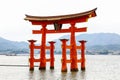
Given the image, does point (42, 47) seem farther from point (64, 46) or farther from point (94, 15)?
point (94, 15)

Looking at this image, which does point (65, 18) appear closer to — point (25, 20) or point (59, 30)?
point (59, 30)

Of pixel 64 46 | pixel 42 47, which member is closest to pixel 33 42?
pixel 42 47

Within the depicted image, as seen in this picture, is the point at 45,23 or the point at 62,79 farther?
the point at 45,23

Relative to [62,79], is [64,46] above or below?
above

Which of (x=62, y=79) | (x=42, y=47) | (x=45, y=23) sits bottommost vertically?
(x=62, y=79)

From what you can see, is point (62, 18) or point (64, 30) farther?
point (64, 30)

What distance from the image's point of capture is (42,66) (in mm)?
34156

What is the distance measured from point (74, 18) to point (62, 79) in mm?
6878

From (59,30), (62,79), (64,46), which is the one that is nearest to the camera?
(62,79)

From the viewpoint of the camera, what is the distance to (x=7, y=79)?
27156 millimetres

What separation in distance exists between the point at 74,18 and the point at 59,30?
8.02 feet

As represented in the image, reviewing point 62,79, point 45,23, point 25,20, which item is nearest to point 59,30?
point 45,23

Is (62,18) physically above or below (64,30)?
above

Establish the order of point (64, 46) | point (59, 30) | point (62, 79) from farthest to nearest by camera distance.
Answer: point (59, 30) < point (64, 46) < point (62, 79)
